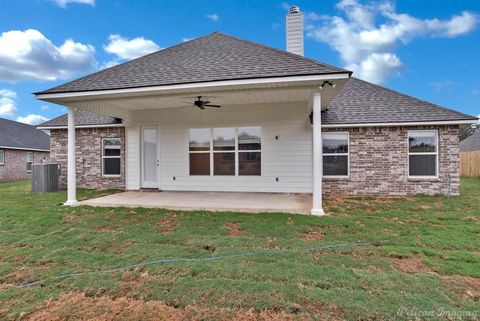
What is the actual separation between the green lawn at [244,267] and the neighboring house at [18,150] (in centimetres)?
1604

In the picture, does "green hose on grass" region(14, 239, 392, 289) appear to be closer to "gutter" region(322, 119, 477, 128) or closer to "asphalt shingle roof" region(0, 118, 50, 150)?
"gutter" region(322, 119, 477, 128)

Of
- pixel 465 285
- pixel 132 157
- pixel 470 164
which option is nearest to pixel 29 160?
pixel 132 157

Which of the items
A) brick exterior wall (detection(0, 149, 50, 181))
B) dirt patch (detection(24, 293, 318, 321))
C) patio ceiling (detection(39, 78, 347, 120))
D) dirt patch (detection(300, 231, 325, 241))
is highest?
patio ceiling (detection(39, 78, 347, 120))

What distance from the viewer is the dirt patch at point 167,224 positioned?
4948 mm

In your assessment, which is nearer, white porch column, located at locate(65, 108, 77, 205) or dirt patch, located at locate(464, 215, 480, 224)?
dirt patch, located at locate(464, 215, 480, 224)

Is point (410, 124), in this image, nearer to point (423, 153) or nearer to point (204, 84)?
point (423, 153)

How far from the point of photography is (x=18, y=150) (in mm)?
19000

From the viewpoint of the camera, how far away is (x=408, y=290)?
2693 millimetres

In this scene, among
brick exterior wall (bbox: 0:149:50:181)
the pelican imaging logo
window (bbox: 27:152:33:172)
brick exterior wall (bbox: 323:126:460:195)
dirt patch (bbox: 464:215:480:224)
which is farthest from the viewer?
window (bbox: 27:152:33:172)

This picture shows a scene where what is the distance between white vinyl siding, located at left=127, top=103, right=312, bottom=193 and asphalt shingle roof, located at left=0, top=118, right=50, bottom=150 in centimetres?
1489

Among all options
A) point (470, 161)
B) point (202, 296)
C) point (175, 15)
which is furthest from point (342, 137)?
point (470, 161)

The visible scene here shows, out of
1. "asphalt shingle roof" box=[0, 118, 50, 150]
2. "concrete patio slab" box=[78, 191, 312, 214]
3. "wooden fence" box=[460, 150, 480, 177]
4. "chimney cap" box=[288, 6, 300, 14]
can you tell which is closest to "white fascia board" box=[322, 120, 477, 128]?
"concrete patio slab" box=[78, 191, 312, 214]

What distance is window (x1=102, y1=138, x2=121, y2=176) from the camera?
1073 centimetres

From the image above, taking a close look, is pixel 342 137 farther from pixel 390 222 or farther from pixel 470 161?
pixel 470 161
